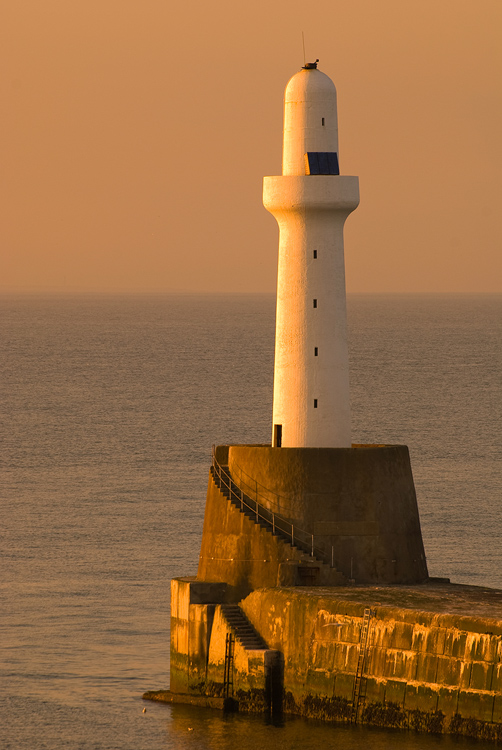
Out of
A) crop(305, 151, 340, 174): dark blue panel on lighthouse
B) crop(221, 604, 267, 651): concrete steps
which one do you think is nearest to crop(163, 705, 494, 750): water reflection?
crop(221, 604, 267, 651): concrete steps

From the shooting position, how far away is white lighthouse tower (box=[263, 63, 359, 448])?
139 ft

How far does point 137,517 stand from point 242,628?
28.1 metres

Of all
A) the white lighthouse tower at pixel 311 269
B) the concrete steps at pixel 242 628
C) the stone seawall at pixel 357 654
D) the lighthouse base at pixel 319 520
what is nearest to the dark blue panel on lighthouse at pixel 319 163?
the white lighthouse tower at pixel 311 269

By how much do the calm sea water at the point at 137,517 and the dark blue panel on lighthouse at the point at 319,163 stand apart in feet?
42.9

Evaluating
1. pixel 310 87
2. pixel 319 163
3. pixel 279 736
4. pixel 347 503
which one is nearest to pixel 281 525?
pixel 347 503

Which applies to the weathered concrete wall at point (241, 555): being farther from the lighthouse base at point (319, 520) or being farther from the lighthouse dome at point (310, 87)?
the lighthouse dome at point (310, 87)

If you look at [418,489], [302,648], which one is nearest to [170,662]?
[302,648]

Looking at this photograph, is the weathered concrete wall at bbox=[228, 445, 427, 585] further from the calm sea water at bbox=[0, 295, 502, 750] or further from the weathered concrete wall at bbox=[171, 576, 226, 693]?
the calm sea water at bbox=[0, 295, 502, 750]

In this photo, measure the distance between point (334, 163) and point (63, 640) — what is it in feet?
50.2

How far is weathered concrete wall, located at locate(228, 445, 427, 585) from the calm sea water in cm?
504

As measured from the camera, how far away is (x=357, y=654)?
37156mm

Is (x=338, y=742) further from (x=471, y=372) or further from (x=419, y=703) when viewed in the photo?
(x=471, y=372)

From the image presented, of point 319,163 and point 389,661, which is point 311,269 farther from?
point 389,661

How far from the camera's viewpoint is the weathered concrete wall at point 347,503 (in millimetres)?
41625
